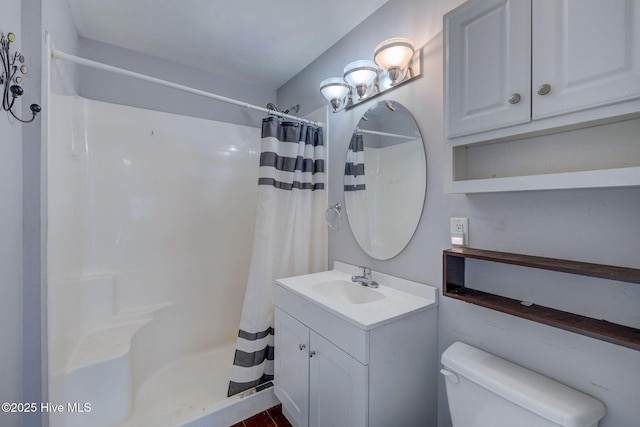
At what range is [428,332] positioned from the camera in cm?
126

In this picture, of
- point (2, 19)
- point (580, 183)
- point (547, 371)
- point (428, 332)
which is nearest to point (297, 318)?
point (428, 332)

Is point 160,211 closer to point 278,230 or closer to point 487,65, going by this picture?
point 278,230

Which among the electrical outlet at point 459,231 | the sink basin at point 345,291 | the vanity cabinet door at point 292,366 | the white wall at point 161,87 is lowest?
the vanity cabinet door at point 292,366

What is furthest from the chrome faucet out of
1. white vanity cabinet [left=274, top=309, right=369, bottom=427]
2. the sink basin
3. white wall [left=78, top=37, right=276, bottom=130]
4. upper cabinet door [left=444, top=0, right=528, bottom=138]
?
white wall [left=78, top=37, right=276, bottom=130]

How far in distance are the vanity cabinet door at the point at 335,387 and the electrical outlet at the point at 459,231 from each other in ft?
2.22

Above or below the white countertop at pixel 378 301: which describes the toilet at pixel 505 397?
below

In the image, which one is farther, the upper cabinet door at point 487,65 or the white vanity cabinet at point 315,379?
the white vanity cabinet at point 315,379

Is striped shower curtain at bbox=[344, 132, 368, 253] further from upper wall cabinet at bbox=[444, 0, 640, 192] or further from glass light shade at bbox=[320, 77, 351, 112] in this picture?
upper wall cabinet at bbox=[444, 0, 640, 192]

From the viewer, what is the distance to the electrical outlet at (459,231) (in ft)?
3.88

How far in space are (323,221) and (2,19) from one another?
176cm

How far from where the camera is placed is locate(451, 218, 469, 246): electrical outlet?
118cm

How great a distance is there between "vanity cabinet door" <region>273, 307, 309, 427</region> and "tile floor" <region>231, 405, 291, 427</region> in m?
0.09

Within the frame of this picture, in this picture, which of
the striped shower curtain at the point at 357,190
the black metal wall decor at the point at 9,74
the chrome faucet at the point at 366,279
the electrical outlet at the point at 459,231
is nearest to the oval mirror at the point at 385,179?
the striped shower curtain at the point at 357,190

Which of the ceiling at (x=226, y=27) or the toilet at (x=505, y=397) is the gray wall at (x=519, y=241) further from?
the ceiling at (x=226, y=27)
